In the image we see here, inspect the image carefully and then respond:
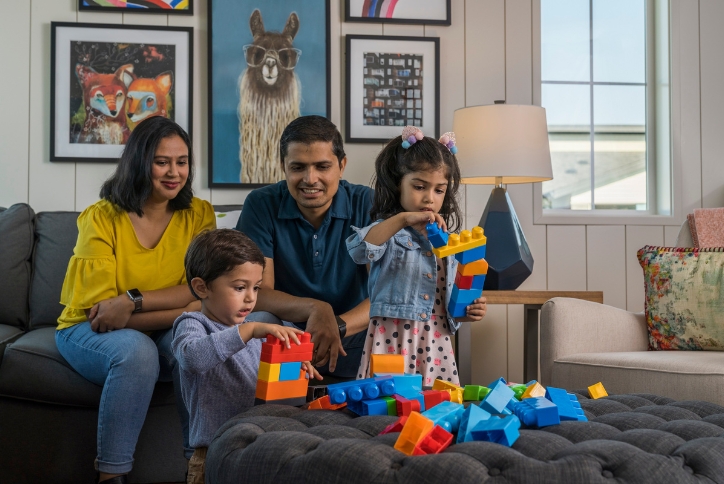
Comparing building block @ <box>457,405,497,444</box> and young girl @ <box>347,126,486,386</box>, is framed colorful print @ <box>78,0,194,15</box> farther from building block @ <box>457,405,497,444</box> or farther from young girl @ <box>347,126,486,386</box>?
building block @ <box>457,405,497,444</box>

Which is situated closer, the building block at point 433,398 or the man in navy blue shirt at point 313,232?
the building block at point 433,398

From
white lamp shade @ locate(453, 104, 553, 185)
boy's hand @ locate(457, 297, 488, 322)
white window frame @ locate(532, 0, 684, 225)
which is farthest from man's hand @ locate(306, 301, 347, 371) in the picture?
white window frame @ locate(532, 0, 684, 225)

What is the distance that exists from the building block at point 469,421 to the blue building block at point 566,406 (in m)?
0.18

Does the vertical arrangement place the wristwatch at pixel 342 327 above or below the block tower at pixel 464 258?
below

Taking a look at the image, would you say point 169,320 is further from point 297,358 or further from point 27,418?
point 297,358

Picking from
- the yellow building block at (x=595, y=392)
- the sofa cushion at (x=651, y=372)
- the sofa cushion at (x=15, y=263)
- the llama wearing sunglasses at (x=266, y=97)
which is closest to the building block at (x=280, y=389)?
the yellow building block at (x=595, y=392)

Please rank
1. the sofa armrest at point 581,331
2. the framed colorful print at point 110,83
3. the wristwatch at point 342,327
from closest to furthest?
the wristwatch at point 342,327 → the sofa armrest at point 581,331 → the framed colorful print at point 110,83

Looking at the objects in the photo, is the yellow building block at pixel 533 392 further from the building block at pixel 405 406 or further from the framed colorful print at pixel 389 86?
the framed colorful print at pixel 389 86

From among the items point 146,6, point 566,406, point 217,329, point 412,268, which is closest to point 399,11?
point 146,6

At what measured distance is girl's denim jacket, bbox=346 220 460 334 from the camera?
182 cm

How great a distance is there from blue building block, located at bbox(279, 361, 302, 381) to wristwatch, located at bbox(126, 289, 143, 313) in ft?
2.43

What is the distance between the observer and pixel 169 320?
201cm

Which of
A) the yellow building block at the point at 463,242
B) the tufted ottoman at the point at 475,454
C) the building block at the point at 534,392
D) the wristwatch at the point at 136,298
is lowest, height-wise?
the tufted ottoman at the point at 475,454

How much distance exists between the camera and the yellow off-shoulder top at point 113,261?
6.61 feet
